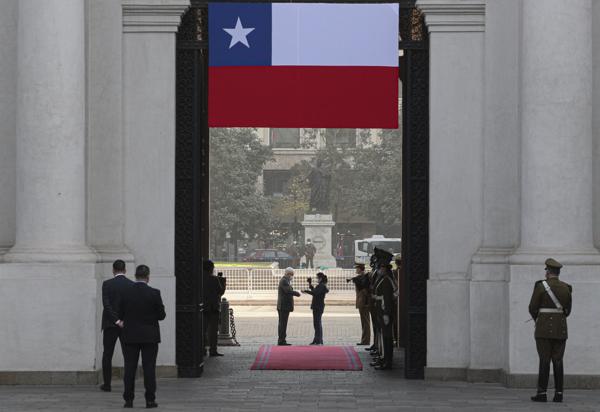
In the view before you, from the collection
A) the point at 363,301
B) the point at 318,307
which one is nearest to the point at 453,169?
the point at 363,301

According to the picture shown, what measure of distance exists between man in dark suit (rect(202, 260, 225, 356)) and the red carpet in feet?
2.67

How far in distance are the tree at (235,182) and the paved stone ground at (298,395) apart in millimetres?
56443

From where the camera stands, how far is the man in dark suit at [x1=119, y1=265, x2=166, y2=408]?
1400cm

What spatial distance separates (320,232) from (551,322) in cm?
5725

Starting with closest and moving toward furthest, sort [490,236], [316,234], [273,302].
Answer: [490,236] < [273,302] < [316,234]

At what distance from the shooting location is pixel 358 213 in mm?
80062

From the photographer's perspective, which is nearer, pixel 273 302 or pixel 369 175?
pixel 273 302

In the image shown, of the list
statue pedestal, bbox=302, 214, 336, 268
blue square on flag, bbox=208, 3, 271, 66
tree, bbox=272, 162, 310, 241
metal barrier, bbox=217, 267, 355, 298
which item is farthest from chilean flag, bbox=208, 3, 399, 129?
tree, bbox=272, 162, 310, 241

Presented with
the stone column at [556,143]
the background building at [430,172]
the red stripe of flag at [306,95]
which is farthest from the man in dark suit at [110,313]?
the stone column at [556,143]

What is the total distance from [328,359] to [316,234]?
50136 mm

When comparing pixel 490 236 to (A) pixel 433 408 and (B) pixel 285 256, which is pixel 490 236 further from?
(B) pixel 285 256

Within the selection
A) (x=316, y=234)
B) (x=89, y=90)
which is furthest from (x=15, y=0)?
(x=316, y=234)

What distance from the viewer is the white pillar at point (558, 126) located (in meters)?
16.6

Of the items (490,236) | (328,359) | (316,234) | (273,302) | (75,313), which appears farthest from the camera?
(316,234)
